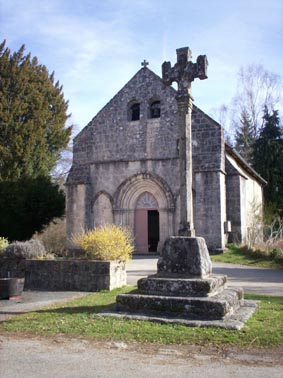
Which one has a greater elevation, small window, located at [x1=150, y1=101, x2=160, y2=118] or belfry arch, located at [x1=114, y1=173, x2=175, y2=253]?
small window, located at [x1=150, y1=101, x2=160, y2=118]

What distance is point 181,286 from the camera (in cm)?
666

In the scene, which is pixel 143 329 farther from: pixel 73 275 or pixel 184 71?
pixel 184 71

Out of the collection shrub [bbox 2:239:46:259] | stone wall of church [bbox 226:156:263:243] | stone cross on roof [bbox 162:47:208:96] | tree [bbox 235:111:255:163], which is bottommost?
shrub [bbox 2:239:46:259]

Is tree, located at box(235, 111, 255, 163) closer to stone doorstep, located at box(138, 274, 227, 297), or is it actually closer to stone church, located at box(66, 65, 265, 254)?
stone church, located at box(66, 65, 265, 254)

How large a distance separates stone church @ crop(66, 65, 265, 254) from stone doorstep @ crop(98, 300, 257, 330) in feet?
37.3

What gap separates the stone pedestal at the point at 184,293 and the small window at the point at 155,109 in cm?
1360

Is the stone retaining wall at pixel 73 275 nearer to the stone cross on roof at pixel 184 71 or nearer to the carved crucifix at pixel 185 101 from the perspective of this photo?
the carved crucifix at pixel 185 101

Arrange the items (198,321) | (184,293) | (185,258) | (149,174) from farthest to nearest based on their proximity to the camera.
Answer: (149,174), (185,258), (184,293), (198,321)

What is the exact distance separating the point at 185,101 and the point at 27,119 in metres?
19.3

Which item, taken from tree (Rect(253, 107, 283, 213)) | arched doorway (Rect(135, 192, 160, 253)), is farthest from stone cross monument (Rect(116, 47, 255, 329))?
tree (Rect(253, 107, 283, 213))

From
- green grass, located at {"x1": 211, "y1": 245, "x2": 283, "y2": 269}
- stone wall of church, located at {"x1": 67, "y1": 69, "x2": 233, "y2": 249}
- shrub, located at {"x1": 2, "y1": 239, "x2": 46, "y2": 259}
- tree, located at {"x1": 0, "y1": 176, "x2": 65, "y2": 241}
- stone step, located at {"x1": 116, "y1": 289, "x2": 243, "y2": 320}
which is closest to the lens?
stone step, located at {"x1": 116, "y1": 289, "x2": 243, "y2": 320}

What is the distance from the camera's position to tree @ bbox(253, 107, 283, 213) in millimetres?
31156

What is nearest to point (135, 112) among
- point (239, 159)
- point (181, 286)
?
point (239, 159)

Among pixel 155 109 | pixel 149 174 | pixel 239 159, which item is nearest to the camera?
pixel 149 174
